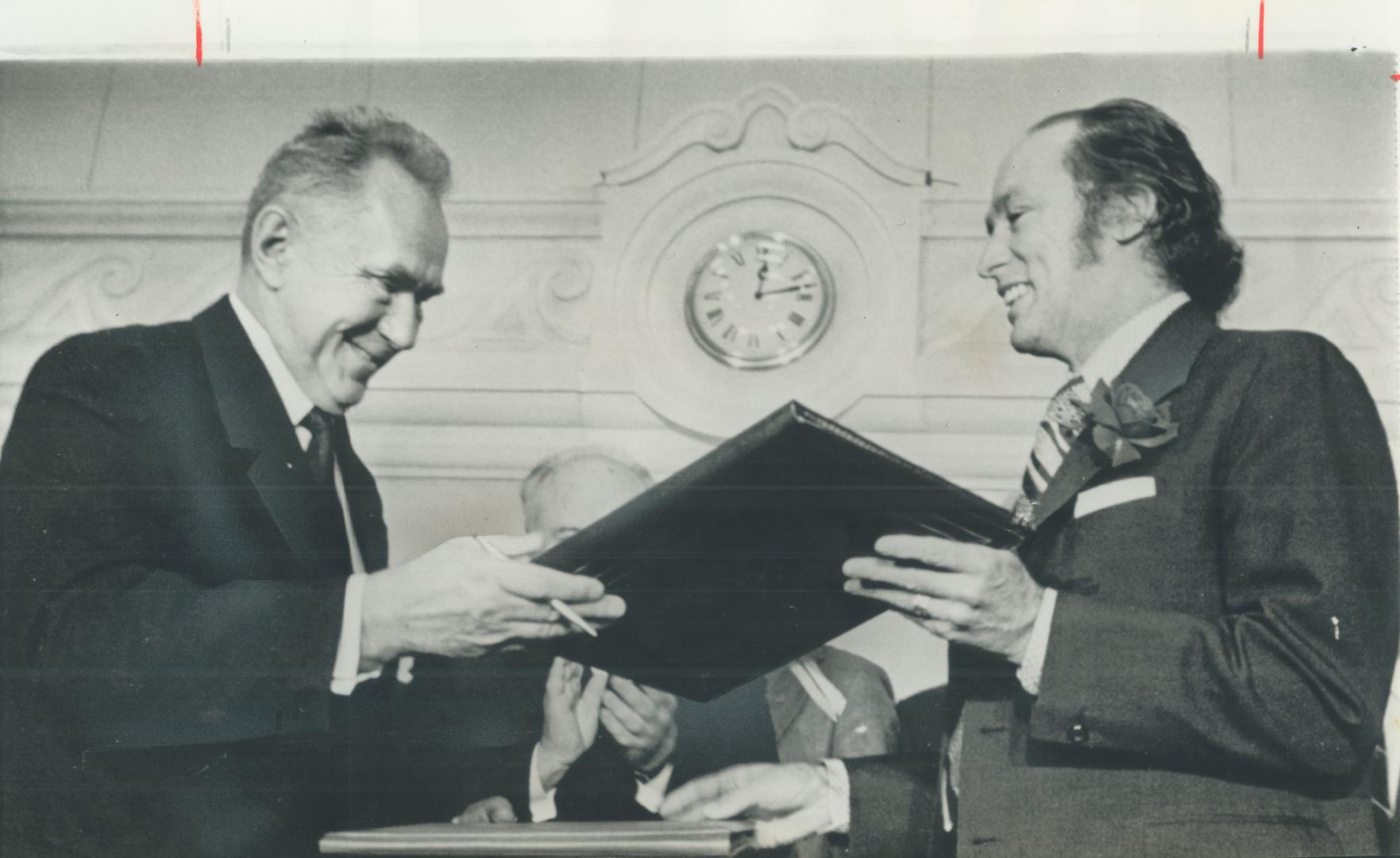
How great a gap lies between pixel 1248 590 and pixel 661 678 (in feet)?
4.55

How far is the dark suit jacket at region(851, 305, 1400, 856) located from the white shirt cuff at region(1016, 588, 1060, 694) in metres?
0.02

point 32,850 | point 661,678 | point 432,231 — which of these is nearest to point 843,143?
point 432,231

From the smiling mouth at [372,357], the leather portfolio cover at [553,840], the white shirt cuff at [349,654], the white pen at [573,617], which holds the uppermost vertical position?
the smiling mouth at [372,357]

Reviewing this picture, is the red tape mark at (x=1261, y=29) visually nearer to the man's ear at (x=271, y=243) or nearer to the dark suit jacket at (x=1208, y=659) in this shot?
the dark suit jacket at (x=1208, y=659)

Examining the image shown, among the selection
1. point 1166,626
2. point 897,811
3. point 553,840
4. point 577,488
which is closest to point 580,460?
point 577,488

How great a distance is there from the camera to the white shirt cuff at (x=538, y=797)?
4160 millimetres

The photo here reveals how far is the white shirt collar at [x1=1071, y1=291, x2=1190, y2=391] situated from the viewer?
4.19m

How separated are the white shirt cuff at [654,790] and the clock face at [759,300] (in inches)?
40.6

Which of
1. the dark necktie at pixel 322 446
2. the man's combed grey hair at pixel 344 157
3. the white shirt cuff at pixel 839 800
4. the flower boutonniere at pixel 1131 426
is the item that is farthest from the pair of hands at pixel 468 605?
the flower boutonniere at pixel 1131 426

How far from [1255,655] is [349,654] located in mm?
2091

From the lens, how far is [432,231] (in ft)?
14.8

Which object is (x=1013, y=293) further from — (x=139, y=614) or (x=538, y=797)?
(x=139, y=614)

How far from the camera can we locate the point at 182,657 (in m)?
4.11

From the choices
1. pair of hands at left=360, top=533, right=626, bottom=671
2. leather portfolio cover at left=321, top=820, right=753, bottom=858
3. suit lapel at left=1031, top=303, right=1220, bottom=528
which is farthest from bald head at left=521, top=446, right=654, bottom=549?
suit lapel at left=1031, top=303, right=1220, bottom=528
